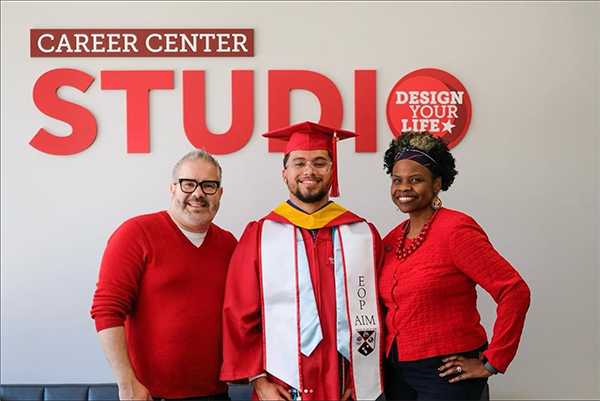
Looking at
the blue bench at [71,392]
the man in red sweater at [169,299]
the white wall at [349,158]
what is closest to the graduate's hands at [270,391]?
the man in red sweater at [169,299]

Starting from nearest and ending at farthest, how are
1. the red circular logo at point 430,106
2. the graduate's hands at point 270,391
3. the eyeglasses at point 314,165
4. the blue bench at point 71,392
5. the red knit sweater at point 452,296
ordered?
1. the red knit sweater at point 452,296
2. the graduate's hands at point 270,391
3. the eyeglasses at point 314,165
4. the blue bench at point 71,392
5. the red circular logo at point 430,106

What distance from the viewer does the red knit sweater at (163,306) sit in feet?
7.32

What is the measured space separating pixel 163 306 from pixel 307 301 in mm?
545

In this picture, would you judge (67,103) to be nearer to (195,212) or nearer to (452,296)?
(195,212)

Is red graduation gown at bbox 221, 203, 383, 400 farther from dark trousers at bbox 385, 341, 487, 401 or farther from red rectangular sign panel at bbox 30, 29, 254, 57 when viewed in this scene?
red rectangular sign panel at bbox 30, 29, 254, 57

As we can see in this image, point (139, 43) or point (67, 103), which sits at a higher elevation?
point (139, 43)

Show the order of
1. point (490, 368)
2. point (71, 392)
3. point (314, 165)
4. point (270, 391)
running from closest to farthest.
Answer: point (490, 368) → point (270, 391) → point (314, 165) → point (71, 392)

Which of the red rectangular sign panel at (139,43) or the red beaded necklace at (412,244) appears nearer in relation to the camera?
the red beaded necklace at (412,244)

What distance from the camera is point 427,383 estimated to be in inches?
89.0

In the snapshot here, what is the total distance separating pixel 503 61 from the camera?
10.5 feet

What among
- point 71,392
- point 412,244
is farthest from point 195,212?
point 71,392

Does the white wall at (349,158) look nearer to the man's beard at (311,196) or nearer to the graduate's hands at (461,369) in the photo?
the man's beard at (311,196)

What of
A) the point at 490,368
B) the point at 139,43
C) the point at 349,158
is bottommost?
the point at 490,368

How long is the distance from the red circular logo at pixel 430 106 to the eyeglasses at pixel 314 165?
0.84m
